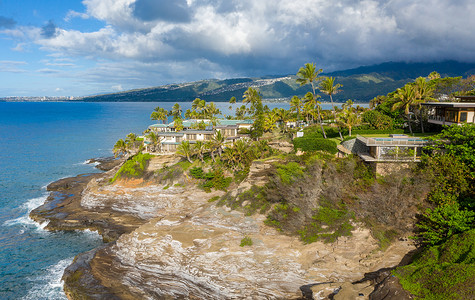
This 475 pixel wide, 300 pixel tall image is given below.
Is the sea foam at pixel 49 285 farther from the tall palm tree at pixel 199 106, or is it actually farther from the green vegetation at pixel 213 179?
the tall palm tree at pixel 199 106

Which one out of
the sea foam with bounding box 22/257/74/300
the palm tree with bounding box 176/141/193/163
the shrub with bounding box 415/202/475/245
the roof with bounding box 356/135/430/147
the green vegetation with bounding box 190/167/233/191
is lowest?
the sea foam with bounding box 22/257/74/300

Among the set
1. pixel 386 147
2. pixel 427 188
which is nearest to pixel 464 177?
pixel 427 188

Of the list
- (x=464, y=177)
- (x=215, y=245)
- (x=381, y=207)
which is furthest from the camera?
(x=215, y=245)

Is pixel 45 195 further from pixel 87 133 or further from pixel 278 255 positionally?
pixel 87 133

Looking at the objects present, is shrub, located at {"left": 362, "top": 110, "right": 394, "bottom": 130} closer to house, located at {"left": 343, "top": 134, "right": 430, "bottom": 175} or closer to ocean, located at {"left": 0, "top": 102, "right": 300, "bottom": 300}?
house, located at {"left": 343, "top": 134, "right": 430, "bottom": 175}

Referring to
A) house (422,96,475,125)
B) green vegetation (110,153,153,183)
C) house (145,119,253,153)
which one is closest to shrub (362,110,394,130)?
house (422,96,475,125)

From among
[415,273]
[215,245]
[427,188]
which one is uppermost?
[427,188]

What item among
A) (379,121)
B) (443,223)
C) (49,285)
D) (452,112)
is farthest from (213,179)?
(452,112)
